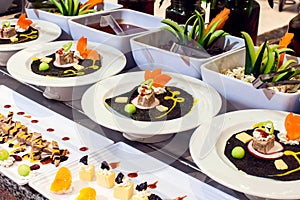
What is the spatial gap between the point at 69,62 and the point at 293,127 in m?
0.58

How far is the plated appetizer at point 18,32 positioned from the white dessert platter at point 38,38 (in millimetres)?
18

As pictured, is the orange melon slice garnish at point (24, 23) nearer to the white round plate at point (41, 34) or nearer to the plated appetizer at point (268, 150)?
the white round plate at point (41, 34)

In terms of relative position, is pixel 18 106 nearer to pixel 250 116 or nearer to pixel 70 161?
pixel 70 161

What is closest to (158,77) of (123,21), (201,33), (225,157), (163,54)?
(163,54)

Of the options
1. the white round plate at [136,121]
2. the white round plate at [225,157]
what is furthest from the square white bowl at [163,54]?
the white round plate at [225,157]

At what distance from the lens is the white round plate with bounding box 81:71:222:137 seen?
0.94 m

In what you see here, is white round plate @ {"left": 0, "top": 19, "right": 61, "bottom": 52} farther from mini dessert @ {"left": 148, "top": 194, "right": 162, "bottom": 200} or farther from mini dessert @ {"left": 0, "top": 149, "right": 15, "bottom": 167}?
mini dessert @ {"left": 148, "top": 194, "right": 162, "bottom": 200}

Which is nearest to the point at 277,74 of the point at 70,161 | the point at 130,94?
the point at 130,94

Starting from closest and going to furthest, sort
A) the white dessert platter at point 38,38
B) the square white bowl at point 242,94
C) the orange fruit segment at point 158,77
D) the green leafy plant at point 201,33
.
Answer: the square white bowl at point 242,94 < the orange fruit segment at point 158,77 < the green leafy plant at point 201,33 < the white dessert platter at point 38,38

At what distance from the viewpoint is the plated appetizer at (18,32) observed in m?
1.36

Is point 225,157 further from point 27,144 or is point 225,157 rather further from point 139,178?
point 27,144

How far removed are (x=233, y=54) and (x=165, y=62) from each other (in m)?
0.17

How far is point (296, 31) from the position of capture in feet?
4.17

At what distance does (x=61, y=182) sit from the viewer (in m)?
0.85
